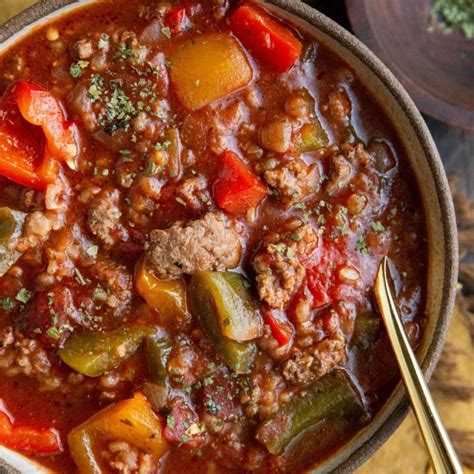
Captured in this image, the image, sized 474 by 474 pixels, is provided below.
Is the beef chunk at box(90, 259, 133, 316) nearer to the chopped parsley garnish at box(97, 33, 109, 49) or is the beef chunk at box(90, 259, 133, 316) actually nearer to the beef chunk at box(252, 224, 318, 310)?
the beef chunk at box(252, 224, 318, 310)

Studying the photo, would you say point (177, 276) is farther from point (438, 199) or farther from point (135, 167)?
point (438, 199)

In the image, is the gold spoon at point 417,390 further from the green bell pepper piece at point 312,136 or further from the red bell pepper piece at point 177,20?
the red bell pepper piece at point 177,20

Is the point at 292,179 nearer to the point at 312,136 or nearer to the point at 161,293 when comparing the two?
the point at 312,136

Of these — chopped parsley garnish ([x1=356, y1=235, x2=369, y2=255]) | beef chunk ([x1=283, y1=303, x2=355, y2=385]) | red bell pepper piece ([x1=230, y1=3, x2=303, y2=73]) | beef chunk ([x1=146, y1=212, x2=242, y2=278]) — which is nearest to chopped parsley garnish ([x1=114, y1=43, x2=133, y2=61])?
red bell pepper piece ([x1=230, y1=3, x2=303, y2=73])

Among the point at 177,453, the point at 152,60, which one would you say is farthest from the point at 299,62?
the point at 177,453

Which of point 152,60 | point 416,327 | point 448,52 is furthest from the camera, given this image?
point 448,52

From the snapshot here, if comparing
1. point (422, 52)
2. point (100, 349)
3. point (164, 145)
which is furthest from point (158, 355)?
point (422, 52)

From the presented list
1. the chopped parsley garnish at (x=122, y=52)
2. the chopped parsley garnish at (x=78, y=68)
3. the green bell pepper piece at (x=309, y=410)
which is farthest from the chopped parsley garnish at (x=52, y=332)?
the chopped parsley garnish at (x=122, y=52)
